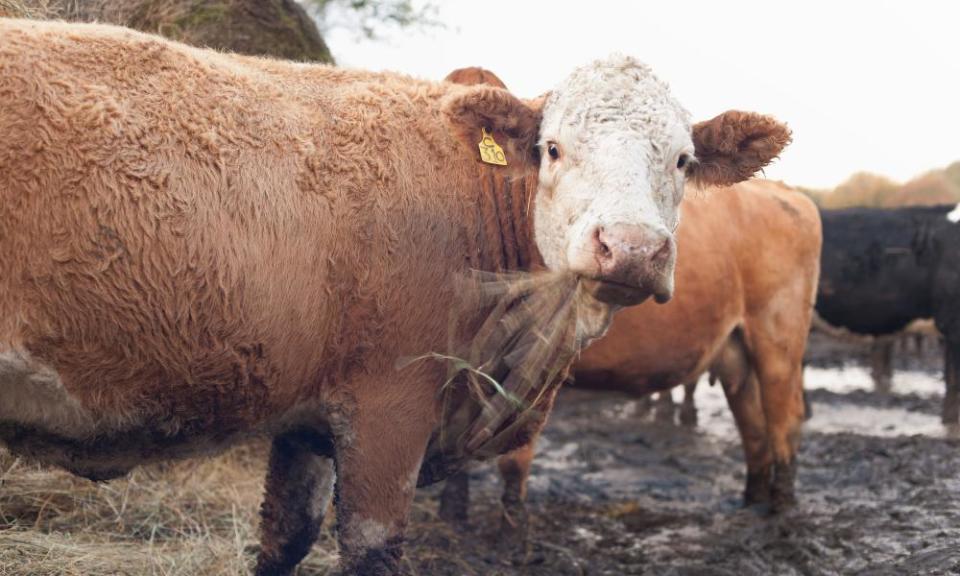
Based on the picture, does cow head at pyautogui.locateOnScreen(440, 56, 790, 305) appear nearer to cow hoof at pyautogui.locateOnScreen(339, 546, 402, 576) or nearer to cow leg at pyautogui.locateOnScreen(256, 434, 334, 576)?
cow hoof at pyautogui.locateOnScreen(339, 546, 402, 576)

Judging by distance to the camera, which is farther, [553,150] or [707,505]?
[707,505]

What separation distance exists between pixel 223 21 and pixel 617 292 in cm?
408

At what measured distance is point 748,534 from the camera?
6078 millimetres

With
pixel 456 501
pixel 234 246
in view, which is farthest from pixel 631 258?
pixel 456 501

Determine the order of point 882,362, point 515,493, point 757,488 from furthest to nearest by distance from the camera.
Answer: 1. point 882,362
2. point 757,488
3. point 515,493

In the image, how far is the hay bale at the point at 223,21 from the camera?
5785mm

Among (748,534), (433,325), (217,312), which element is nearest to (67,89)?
(217,312)

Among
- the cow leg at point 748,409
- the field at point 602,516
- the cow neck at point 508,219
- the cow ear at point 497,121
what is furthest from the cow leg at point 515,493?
the cow ear at point 497,121

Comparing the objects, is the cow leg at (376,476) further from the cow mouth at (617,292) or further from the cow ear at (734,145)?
the cow ear at (734,145)

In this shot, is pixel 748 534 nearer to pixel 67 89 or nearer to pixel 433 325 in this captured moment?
pixel 433 325

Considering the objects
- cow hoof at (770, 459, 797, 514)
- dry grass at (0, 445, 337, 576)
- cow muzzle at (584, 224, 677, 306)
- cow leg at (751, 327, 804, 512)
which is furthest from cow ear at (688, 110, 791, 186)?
cow hoof at (770, 459, 797, 514)

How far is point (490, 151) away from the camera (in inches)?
143

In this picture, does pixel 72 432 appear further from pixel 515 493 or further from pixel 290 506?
pixel 515 493

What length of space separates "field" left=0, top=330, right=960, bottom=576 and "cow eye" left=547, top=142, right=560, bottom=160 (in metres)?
2.25
